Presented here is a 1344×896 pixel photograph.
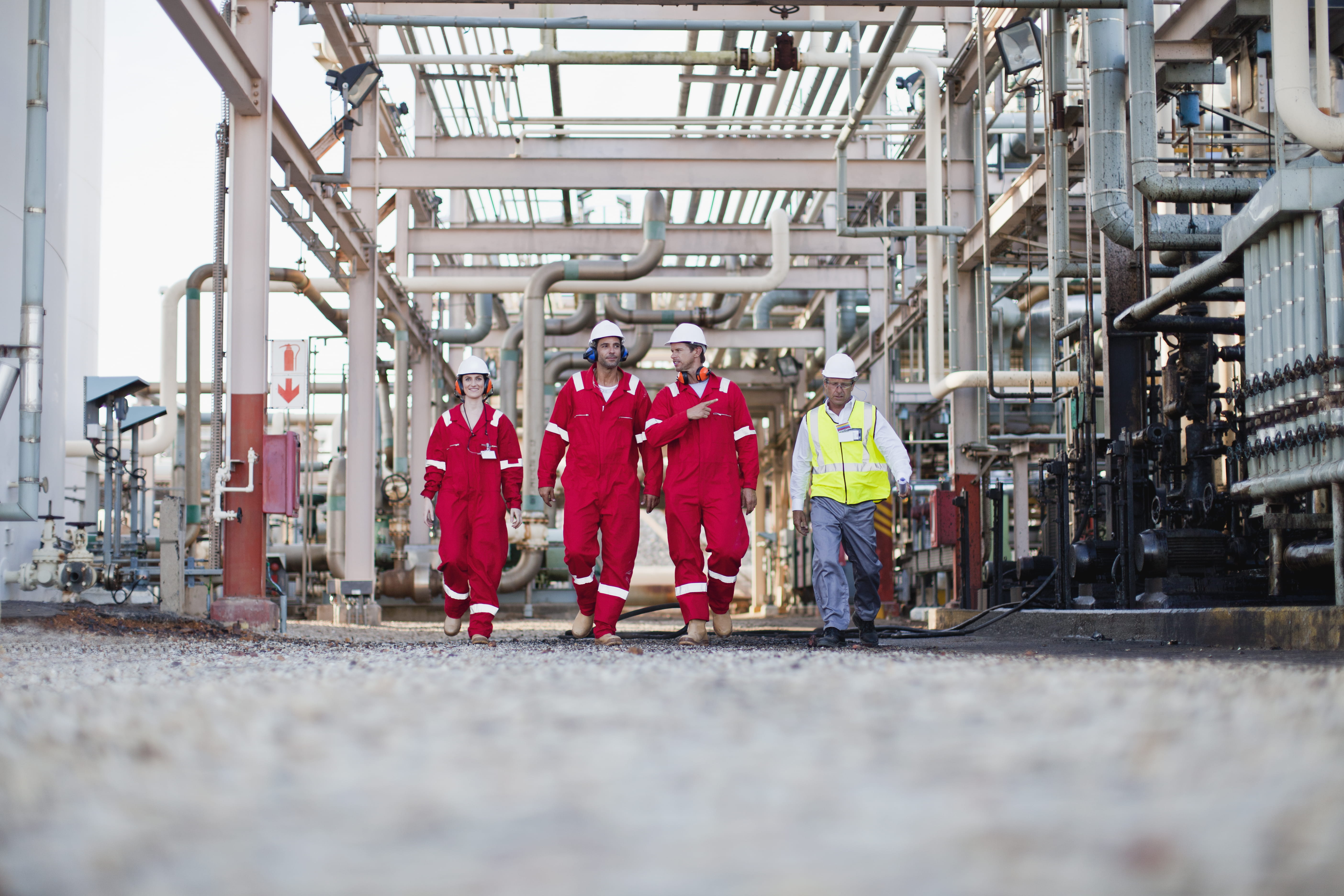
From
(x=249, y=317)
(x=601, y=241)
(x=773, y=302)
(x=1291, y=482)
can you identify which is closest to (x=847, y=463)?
(x=1291, y=482)

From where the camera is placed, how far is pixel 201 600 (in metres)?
11.3

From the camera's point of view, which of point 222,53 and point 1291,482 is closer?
point 1291,482

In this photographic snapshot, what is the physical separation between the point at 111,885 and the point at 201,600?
10468mm

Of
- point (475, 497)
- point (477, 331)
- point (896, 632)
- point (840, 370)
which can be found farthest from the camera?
point (477, 331)

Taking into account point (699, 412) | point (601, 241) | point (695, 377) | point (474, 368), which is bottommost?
point (699, 412)

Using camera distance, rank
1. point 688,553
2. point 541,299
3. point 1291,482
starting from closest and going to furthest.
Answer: point 1291,482 → point 688,553 → point 541,299

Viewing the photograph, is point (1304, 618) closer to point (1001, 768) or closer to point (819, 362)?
point (1001, 768)

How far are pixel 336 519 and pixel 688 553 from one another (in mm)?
13902

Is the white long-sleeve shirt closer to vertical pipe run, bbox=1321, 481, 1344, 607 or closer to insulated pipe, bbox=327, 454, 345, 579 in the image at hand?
vertical pipe run, bbox=1321, 481, 1344, 607

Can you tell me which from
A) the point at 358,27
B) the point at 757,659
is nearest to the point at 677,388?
the point at 757,659

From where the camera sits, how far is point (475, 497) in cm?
786

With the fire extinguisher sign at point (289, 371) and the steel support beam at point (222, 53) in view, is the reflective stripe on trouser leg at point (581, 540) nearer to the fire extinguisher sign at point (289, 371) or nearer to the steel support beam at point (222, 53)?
the steel support beam at point (222, 53)

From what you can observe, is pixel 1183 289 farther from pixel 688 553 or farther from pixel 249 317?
pixel 249 317

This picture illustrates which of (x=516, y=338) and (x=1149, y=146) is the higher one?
(x=516, y=338)
